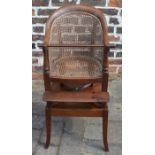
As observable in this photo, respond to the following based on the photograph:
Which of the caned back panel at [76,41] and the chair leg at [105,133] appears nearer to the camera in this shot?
the chair leg at [105,133]

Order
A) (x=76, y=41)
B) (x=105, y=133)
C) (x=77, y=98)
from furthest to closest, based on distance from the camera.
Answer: (x=76, y=41) < (x=105, y=133) < (x=77, y=98)

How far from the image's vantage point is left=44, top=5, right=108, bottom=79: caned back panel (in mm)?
2656

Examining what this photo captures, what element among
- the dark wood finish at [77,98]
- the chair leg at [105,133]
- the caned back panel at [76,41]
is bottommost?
the chair leg at [105,133]

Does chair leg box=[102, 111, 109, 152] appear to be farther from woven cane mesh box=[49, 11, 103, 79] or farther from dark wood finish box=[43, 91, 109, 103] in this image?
woven cane mesh box=[49, 11, 103, 79]

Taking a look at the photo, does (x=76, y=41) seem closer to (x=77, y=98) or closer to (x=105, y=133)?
(x=77, y=98)

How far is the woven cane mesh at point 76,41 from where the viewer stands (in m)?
2.67

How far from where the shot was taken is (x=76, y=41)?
291cm

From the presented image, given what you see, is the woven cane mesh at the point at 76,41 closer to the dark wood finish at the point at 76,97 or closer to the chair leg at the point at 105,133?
the dark wood finish at the point at 76,97

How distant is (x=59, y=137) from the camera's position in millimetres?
2699

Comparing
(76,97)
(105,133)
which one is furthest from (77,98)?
(105,133)

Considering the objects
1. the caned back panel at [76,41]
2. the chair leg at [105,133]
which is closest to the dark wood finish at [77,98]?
the chair leg at [105,133]
